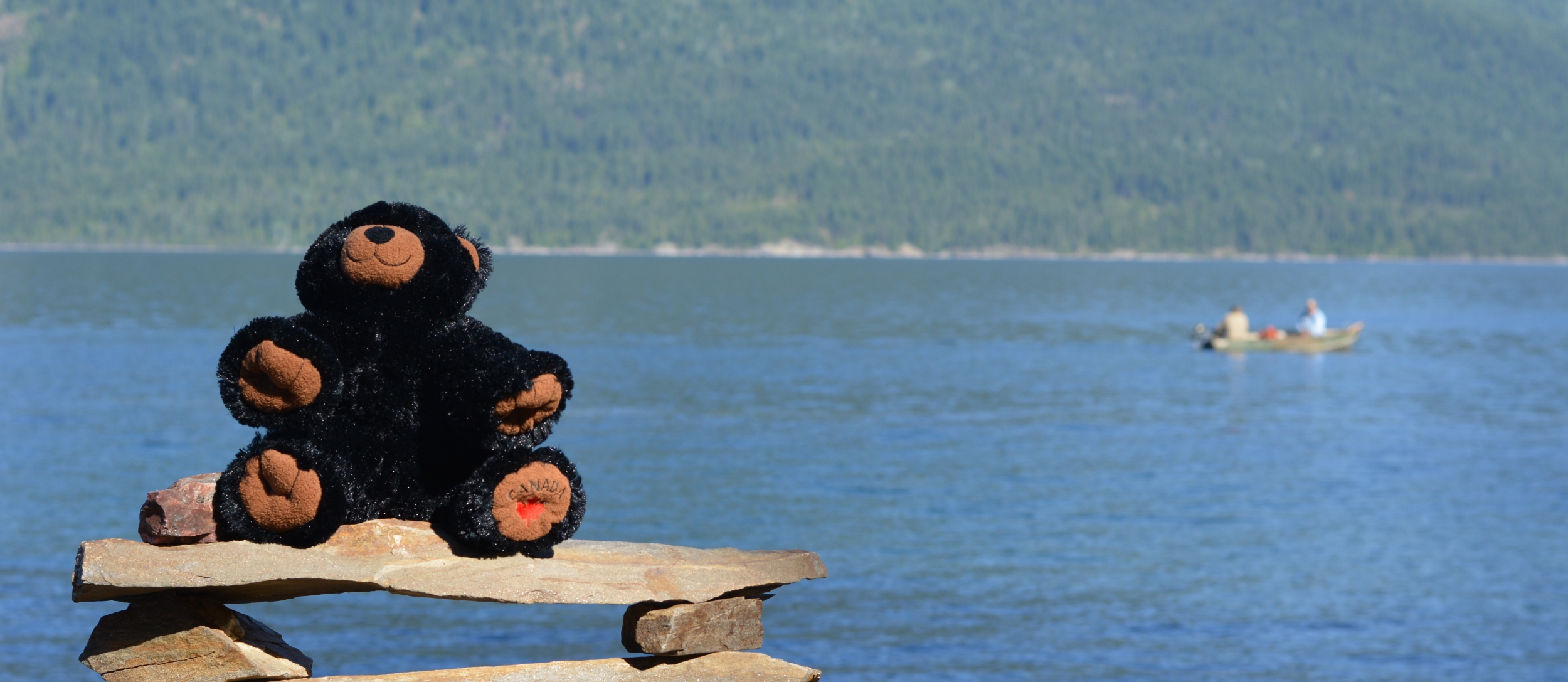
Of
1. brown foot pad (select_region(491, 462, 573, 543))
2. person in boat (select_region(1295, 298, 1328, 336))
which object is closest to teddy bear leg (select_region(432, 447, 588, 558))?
brown foot pad (select_region(491, 462, 573, 543))

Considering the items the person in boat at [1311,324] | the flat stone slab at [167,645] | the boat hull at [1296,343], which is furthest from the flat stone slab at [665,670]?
Result: the person in boat at [1311,324]

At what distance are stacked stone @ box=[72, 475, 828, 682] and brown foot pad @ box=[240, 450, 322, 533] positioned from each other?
9cm

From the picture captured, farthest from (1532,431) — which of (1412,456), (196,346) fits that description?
(196,346)

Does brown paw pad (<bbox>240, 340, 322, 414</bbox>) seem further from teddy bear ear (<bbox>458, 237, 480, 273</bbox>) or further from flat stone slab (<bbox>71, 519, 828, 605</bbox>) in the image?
teddy bear ear (<bbox>458, 237, 480, 273</bbox>)

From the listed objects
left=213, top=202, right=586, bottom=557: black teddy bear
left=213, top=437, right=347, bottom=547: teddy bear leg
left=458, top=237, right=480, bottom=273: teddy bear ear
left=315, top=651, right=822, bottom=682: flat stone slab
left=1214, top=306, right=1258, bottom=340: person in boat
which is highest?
left=1214, top=306, right=1258, bottom=340: person in boat

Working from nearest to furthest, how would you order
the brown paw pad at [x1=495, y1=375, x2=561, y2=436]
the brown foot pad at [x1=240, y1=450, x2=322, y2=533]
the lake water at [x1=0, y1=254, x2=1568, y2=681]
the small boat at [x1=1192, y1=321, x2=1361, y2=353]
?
1. the brown foot pad at [x1=240, y1=450, x2=322, y2=533]
2. the brown paw pad at [x1=495, y1=375, x2=561, y2=436]
3. the lake water at [x1=0, y1=254, x2=1568, y2=681]
4. the small boat at [x1=1192, y1=321, x2=1361, y2=353]

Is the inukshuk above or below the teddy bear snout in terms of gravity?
below

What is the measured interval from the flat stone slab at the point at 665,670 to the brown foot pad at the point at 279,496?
2.30 feet

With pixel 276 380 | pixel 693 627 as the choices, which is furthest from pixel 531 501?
pixel 276 380

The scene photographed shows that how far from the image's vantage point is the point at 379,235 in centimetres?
502

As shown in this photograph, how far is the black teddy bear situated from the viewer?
4734mm

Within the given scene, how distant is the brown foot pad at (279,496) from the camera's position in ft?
15.0

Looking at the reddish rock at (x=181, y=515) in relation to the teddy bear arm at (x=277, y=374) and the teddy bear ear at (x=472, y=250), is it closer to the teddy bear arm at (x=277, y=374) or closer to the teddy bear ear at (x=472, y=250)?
the teddy bear arm at (x=277, y=374)

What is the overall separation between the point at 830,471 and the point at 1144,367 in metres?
25.6
